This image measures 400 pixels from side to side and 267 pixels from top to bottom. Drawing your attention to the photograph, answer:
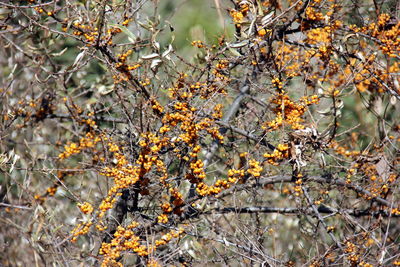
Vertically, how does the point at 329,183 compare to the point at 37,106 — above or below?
below

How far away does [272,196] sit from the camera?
15.5 ft

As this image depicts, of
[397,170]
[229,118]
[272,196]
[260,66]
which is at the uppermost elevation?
[260,66]

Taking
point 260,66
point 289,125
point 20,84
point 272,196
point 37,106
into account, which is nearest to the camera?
point 289,125

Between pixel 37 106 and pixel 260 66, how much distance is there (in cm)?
200

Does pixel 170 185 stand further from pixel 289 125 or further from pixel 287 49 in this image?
pixel 287 49

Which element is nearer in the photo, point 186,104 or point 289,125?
point 186,104

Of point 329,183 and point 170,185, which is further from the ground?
point 170,185

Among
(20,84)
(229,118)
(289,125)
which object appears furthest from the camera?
(20,84)

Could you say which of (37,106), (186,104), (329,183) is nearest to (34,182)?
(37,106)

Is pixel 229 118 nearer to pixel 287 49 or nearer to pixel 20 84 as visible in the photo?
pixel 287 49

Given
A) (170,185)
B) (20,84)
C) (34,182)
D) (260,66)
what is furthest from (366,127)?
(20,84)

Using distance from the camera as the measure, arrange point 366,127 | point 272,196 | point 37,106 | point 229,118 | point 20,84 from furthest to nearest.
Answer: point 20,84 → point 272,196 → point 366,127 → point 37,106 → point 229,118

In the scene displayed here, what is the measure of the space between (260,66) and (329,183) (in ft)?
3.02

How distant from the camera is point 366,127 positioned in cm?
444
